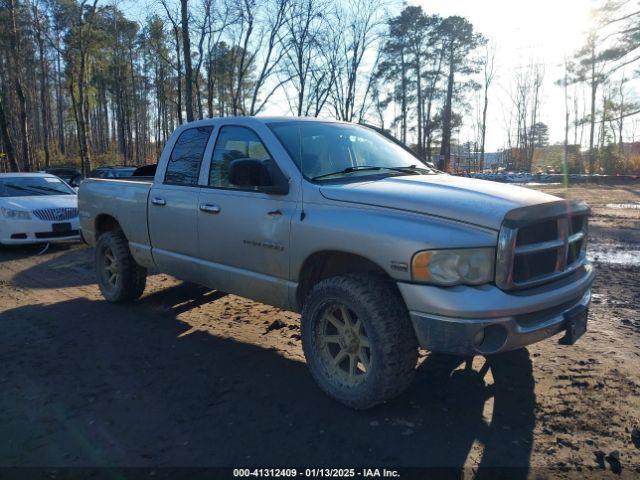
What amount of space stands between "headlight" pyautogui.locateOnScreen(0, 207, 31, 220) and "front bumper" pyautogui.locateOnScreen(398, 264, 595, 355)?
8.69 meters

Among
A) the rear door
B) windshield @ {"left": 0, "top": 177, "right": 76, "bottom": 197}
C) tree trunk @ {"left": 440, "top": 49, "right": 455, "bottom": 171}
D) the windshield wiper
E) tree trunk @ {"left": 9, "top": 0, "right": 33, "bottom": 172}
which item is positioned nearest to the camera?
the windshield wiper

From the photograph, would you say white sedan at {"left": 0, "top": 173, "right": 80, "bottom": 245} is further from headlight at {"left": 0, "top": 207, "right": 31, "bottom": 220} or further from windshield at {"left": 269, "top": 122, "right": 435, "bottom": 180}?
windshield at {"left": 269, "top": 122, "right": 435, "bottom": 180}

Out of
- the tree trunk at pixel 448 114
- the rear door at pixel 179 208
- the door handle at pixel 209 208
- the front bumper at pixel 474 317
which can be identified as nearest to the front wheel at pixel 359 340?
the front bumper at pixel 474 317

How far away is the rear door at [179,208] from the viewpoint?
182 inches

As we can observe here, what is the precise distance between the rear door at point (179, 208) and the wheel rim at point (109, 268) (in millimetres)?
1084

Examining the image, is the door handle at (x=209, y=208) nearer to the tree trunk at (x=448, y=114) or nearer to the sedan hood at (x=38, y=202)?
the sedan hood at (x=38, y=202)

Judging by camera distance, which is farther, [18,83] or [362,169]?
[18,83]

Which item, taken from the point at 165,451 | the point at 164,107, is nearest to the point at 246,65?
the point at 164,107

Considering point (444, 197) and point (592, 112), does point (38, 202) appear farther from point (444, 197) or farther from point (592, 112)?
point (592, 112)

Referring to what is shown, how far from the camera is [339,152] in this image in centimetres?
418

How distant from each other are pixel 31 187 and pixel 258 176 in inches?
348

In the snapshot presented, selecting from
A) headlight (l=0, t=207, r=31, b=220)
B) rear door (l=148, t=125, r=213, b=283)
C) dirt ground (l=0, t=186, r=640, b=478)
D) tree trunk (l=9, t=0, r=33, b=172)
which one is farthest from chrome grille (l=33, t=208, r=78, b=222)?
tree trunk (l=9, t=0, r=33, b=172)

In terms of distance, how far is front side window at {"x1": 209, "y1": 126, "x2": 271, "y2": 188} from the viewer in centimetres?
420

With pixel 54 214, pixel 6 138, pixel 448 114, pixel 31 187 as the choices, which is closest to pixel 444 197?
pixel 54 214
